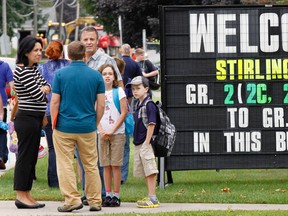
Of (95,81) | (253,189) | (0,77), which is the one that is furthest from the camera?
(0,77)

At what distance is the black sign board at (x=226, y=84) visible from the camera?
1380 cm

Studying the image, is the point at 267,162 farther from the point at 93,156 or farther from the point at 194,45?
the point at 93,156

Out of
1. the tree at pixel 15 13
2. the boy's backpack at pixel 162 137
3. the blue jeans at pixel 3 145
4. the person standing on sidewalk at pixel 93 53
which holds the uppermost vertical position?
the tree at pixel 15 13

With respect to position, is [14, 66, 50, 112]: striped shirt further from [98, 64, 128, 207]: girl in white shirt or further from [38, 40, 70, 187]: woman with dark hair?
[38, 40, 70, 187]: woman with dark hair

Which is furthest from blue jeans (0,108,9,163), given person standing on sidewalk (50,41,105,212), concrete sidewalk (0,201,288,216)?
person standing on sidewalk (50,41,105,212)

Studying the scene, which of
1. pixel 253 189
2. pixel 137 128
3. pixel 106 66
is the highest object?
pixel 106 66

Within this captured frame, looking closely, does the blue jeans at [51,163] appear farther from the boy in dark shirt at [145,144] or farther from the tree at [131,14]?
the tree at [131,14]

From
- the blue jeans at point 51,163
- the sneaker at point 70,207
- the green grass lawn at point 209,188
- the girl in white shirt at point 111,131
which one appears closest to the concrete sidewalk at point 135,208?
the sneaker at point 70,207

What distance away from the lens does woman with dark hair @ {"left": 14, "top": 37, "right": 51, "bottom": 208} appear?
466 inches

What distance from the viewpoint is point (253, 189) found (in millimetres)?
13578

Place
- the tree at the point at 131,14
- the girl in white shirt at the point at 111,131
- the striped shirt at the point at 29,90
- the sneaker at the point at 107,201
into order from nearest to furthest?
the striped shirt at the point at 29,90 < the sneaker at the point at 107,201 < the girl in white shirt at the point at 111,131 < the tree at the point at 131,14

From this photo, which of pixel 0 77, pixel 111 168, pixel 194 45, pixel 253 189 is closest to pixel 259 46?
pixel 194 45

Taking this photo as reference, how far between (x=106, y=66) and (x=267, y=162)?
9.83 feet

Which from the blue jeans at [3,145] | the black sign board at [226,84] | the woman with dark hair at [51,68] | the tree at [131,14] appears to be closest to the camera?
the woman with dark hair at [51,68]
